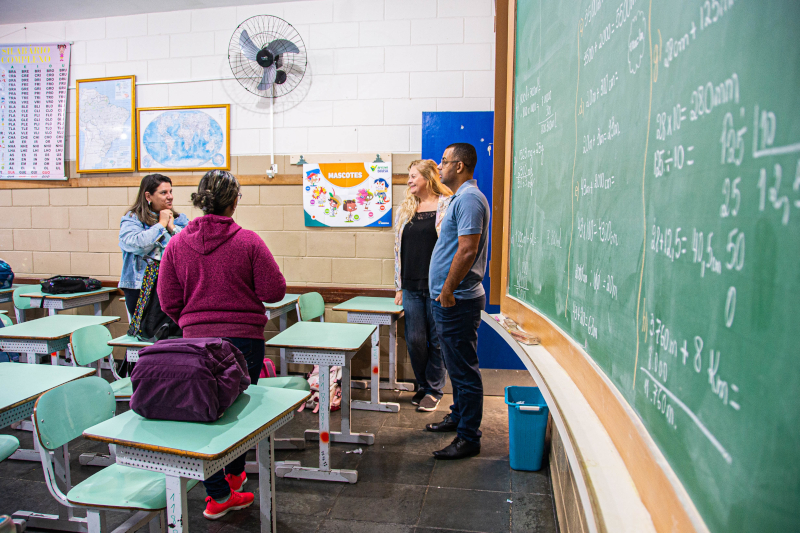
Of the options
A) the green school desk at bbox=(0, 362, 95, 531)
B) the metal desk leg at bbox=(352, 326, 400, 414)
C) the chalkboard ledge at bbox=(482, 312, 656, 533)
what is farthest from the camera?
the metal desk leg at bbox=(352, 326, 400, 414)

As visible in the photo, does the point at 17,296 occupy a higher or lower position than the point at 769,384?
lower

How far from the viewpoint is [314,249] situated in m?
4.11

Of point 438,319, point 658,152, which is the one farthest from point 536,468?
point 658,152

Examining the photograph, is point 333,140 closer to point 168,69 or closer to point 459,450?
point 168,69

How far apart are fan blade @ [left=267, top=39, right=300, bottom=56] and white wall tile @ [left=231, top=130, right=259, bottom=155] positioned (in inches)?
27.2

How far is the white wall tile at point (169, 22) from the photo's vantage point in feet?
13.4

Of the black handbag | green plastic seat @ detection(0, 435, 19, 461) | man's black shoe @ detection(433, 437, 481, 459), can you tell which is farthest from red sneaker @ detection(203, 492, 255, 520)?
the black handbag

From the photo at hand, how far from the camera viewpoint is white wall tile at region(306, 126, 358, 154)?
13.1ft

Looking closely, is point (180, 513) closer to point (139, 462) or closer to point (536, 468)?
point (139, 462)

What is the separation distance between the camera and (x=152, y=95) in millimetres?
4219

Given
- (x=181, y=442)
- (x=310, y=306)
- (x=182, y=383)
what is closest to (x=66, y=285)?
(x=310, y=306)

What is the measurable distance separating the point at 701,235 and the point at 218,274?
1.67 meters

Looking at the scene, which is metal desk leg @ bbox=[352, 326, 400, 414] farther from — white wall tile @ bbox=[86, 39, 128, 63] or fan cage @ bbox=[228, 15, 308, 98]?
white wall tile @ bbox=[86, 39, 128, 63]

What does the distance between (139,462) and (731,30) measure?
1644mm
